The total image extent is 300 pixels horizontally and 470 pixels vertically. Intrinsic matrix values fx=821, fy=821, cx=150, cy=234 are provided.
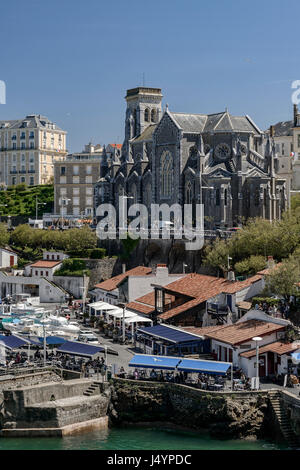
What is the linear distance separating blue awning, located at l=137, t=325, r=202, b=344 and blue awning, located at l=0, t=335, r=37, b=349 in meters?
7.33

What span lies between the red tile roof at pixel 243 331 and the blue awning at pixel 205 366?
2.29 m

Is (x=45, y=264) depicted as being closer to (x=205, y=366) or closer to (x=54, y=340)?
(x=54, y=340)

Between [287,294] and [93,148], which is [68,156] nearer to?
[93,148]

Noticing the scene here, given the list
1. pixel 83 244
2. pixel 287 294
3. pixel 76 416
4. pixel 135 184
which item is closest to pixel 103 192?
pixel 135 184

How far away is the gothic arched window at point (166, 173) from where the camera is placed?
101 meters

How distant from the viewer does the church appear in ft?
302

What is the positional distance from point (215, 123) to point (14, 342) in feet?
181

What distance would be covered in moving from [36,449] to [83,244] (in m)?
52.2

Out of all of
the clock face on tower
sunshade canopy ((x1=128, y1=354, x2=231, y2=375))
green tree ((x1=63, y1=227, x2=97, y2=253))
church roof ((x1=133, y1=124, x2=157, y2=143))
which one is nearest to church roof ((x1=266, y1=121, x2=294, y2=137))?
church roof ((x1=133, y1=124, x2=157, y2=143))

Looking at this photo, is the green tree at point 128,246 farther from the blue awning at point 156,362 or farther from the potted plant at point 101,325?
the blue awning at point 156,362

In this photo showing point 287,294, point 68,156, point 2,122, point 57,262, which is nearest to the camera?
point 287,294

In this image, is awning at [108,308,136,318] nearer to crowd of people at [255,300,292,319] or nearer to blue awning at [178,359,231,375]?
crowd of people at [255,300,292,319]

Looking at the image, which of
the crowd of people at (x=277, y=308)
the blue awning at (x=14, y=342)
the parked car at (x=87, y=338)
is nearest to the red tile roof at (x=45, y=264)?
the parked car at (x=87, y=338)

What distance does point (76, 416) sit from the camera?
1655 inches
